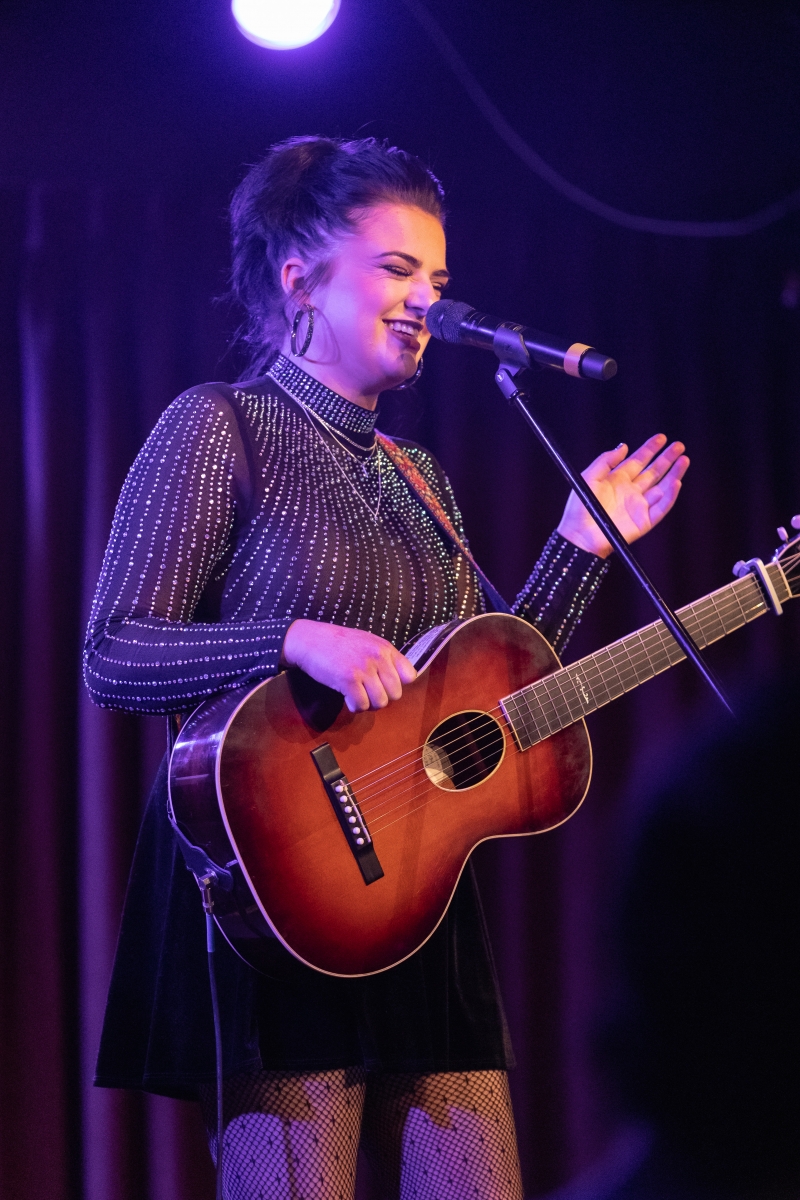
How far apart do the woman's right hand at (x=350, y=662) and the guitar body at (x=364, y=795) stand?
0.05 metres

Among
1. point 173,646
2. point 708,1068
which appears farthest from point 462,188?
point 708,1068

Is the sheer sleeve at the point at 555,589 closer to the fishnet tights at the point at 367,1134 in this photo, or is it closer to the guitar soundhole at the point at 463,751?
the guitar soundhole at the point at 463,751

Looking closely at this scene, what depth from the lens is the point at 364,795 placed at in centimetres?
166

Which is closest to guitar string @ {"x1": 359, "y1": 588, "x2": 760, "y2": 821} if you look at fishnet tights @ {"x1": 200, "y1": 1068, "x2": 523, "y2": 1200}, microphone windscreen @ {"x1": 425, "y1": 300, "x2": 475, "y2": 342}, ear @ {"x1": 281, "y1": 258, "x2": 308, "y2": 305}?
fishnet tights @ {"x1": 200, "y1": 1068, "x2": 523, "y2": 1200}

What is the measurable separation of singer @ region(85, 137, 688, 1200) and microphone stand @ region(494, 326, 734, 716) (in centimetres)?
33

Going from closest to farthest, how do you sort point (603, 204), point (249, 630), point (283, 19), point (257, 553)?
point (249, 630) → point (257, 553) → point (283, 19) → point (603, 204)

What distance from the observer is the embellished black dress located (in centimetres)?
161

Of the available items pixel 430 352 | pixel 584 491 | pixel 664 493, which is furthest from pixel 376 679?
pixel 430 352

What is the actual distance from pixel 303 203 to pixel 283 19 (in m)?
0.86

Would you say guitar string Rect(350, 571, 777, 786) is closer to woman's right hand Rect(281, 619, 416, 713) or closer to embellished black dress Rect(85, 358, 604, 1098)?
embellished black dress Rect(85, 358, 604, 1098)

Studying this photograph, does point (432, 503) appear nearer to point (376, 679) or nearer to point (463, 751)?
point (463, 751)

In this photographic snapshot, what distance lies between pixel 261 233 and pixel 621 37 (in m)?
1.46

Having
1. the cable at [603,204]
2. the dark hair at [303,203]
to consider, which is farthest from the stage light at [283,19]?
the dark hair at [303,203]

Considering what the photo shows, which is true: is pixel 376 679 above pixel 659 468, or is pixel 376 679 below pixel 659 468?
below
